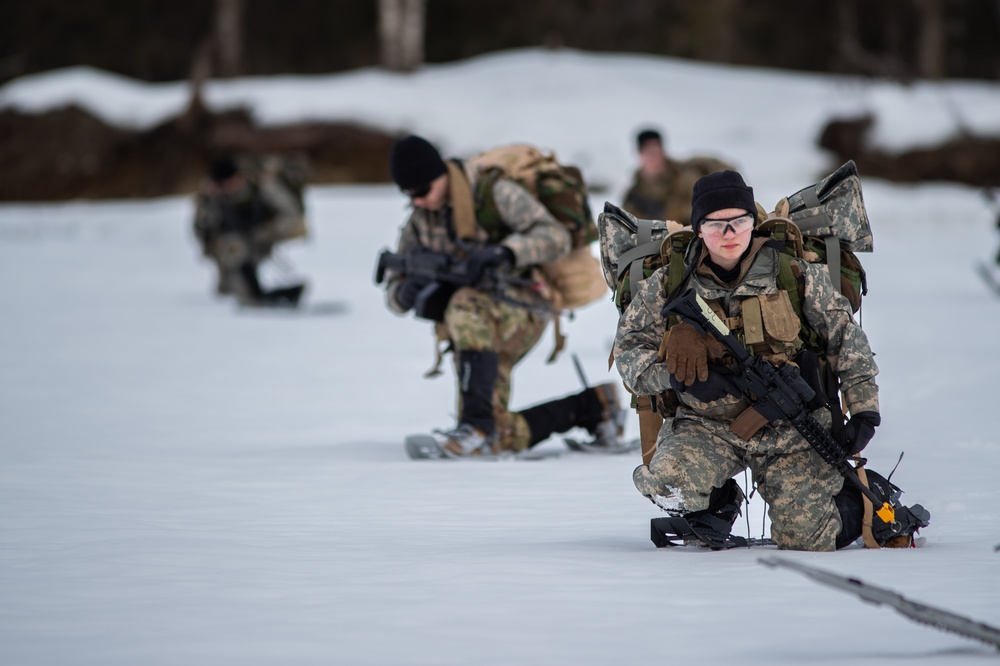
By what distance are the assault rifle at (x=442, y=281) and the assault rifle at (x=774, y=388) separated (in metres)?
2.40

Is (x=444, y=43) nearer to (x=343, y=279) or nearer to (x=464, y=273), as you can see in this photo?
(x=343, y=279)

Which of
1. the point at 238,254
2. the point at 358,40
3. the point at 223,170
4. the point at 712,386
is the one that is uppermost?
the point at 358,40

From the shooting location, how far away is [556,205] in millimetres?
6543

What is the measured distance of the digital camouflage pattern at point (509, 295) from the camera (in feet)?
20.9

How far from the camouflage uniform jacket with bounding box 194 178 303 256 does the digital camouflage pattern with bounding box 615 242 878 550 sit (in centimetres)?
1006

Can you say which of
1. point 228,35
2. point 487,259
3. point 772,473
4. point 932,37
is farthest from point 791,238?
point 228,35

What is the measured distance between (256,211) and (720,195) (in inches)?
416

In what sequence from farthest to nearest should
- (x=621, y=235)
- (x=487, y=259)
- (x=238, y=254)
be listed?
(x=238, y=254), (x=487, y=259), (x=621, y=235)

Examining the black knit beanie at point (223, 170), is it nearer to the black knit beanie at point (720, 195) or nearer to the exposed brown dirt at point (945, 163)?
the black knit beanie at point (720, 195)

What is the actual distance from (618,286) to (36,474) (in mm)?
3161

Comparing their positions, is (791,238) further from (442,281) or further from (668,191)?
(668,191)

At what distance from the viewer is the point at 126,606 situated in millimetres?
3525

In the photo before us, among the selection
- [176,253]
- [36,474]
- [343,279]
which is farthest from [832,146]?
[36,474]

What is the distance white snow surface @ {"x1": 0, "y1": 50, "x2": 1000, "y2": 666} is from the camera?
320 cm
